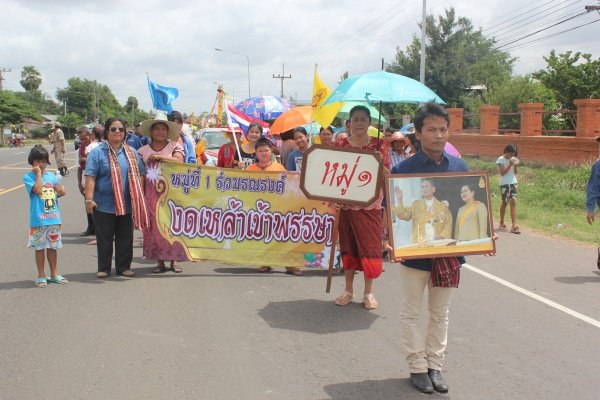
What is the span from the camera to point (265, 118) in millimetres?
15180

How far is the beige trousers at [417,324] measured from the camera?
13.4 feet

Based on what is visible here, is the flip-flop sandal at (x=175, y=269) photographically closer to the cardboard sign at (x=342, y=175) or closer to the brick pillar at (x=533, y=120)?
the cardboard sign at (x=342, y=175)

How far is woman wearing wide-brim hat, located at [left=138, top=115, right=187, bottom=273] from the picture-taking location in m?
7.43

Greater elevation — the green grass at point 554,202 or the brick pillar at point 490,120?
the brick pillar at point 490,120

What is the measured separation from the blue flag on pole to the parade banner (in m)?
1.13

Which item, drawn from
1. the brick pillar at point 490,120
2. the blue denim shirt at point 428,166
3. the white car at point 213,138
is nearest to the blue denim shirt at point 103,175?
the blue denim shirt at point 428,166

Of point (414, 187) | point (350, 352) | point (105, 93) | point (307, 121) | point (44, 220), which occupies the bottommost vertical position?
point (350, 352)

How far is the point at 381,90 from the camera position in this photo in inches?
265

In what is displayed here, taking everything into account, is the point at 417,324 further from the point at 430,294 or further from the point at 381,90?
the point at 381,90

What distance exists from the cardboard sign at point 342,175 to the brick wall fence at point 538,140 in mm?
14187

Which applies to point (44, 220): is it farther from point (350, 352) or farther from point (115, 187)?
point (350, 352)

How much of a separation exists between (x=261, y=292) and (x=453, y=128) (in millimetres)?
25899

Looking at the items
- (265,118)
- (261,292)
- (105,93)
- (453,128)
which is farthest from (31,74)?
(261,292)

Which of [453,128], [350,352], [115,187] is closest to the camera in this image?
[350,352]
